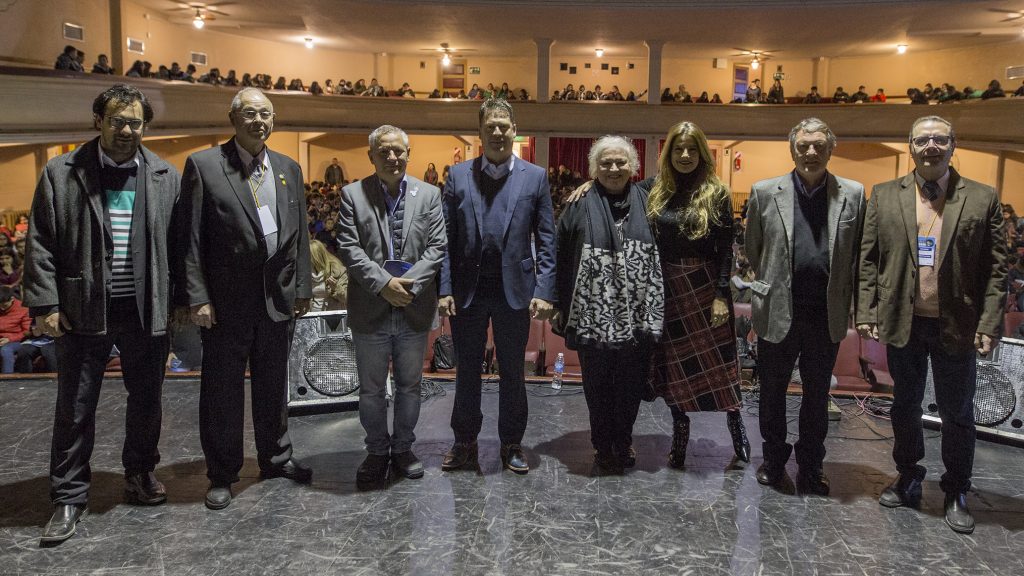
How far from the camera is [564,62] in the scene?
2053 cm

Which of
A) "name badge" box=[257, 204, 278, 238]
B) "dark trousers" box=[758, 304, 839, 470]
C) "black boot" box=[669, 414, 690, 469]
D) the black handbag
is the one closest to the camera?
"name badge" box=[257, 204, 278, 238]

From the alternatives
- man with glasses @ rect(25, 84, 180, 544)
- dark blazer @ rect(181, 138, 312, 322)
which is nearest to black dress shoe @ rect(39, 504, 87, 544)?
man with glasses @ rect(25, 84, 180, 544)

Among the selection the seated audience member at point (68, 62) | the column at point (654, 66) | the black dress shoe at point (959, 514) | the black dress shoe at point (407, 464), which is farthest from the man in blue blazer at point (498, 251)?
the column at point (654, 66)

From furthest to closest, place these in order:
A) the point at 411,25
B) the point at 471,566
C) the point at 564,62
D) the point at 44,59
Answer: the point at 564,62
the point at 411,25
the point at 44,59
the point at 471,566

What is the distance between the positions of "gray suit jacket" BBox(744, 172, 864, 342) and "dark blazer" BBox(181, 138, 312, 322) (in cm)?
182

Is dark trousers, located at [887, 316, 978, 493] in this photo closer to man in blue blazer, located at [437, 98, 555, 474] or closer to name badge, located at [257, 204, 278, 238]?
man in blue blazer, located at [437, 98, 555, 474]

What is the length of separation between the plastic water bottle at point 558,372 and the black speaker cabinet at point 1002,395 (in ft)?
6.45

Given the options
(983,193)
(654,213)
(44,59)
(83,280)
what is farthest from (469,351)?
(44,59)

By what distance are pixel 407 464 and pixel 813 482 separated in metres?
1.66

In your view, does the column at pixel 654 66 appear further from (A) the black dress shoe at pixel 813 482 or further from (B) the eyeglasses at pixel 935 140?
(A) the black dress shoe at pixel 813 482

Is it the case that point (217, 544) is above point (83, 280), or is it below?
below

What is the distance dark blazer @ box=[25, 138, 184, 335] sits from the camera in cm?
271

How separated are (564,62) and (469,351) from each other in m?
18.3

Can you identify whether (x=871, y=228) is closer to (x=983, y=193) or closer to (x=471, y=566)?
(x=983, y=193)
